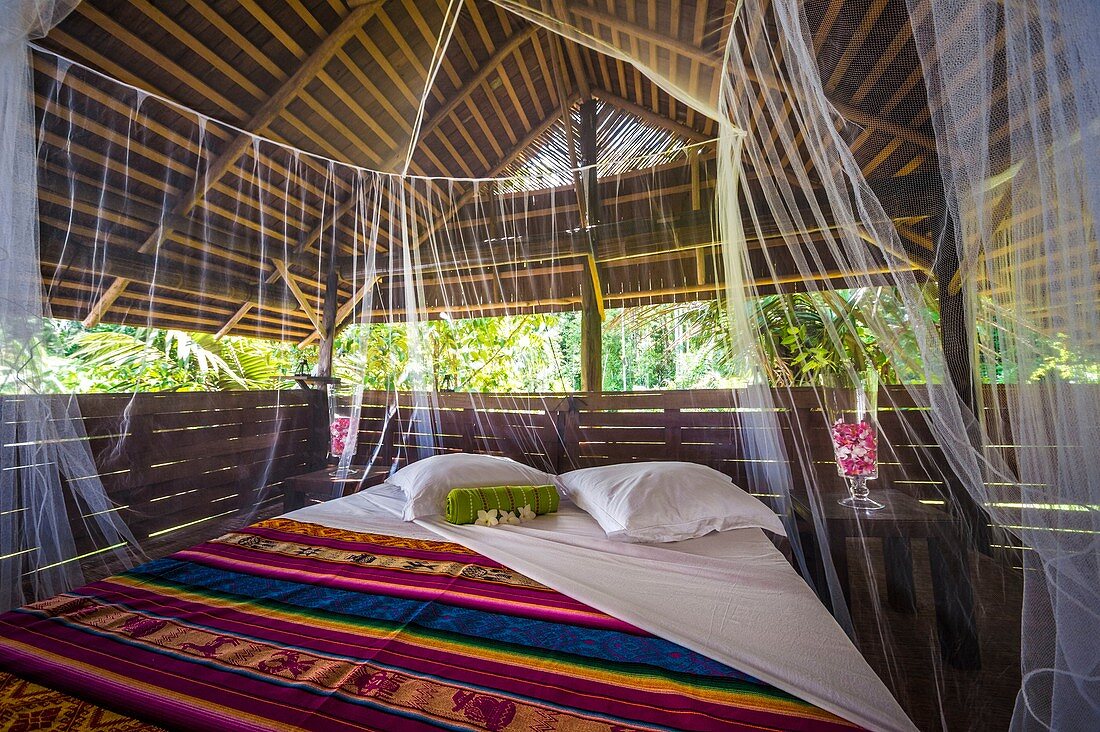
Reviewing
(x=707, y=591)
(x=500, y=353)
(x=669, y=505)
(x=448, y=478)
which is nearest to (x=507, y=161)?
(x=500, y=353)

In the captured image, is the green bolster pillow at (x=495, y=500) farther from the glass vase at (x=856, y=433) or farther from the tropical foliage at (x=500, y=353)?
the glass vase at (x=856, y=433)

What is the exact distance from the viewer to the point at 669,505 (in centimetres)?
171

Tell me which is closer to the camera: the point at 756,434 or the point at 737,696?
the point at 737,696

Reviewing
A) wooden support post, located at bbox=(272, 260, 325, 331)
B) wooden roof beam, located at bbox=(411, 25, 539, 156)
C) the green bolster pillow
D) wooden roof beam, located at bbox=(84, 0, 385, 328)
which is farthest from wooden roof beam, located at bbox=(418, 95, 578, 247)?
the green bolster pillow

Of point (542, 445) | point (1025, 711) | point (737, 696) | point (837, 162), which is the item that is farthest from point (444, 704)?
point (542, 445)

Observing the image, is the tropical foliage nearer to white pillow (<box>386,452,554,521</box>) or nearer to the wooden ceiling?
the wooden ceiling

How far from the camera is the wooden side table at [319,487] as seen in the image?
8.36 ft

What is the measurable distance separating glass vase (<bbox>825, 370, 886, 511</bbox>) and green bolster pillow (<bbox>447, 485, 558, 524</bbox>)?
105cm

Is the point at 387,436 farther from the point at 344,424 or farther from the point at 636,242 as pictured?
the point at 636,242

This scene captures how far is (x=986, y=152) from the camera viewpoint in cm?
66

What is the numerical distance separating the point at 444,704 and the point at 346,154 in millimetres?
2726

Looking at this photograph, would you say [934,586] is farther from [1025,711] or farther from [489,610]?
[489,610]

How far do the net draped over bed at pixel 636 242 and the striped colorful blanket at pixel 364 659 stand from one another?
47cm

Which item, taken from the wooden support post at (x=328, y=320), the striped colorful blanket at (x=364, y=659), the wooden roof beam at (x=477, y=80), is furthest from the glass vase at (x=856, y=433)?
the wooden support post at (x=328, y=320)
